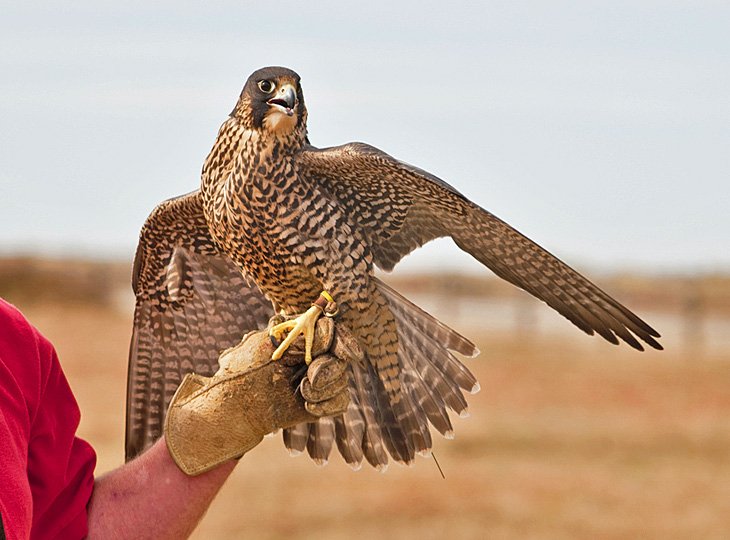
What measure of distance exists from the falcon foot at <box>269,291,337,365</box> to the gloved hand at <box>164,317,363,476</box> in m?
0.02

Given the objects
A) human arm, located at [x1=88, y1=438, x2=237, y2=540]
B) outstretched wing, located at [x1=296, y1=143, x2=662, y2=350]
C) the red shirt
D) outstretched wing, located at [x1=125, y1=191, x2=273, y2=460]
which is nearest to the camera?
the red shirt

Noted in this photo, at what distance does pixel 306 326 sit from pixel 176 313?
0.66m

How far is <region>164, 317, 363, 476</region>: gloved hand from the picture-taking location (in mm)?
2230

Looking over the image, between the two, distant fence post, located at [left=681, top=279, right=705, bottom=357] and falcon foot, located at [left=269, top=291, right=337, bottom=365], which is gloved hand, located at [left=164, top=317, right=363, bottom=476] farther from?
distant fence post, located at [left=681, top=279, right=705, bottom=357]

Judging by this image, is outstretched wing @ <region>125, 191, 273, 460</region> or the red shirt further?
outstretched wing @ <region>125, 191, 273, 460</region>

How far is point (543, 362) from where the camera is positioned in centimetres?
1379

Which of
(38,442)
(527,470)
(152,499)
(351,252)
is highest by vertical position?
(351,252)

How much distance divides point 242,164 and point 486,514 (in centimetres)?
547

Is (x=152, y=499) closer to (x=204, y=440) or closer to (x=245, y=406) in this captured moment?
(x=204, y=440)

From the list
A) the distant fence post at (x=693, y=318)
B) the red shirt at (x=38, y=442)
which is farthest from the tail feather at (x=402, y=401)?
the distant fence post at (x=693, y=318)

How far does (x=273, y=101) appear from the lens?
86.0 inches

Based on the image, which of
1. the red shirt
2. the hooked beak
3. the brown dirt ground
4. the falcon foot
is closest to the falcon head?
the hooked beak

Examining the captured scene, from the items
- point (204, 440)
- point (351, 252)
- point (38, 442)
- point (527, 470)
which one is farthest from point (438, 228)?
point (527, 470)

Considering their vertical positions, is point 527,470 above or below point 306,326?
below
